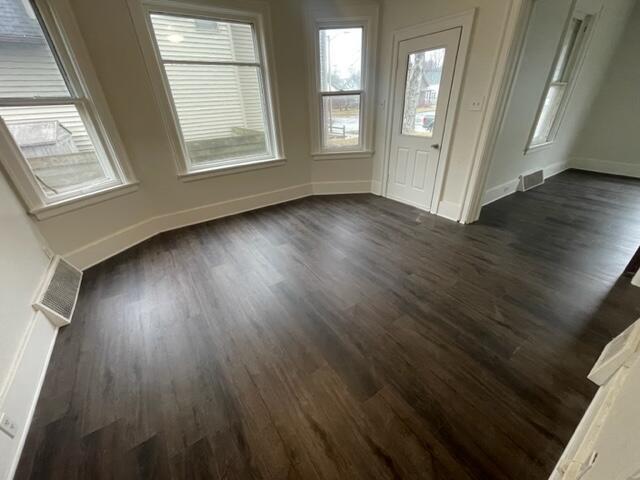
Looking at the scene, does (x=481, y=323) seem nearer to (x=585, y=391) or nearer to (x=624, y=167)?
(x=585, y=391)

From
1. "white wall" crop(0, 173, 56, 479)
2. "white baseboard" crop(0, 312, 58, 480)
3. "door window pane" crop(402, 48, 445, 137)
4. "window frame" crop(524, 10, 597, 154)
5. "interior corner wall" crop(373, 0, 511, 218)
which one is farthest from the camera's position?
"window frame" crop(524, 10, 597, 154)

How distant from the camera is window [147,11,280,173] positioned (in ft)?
9.35

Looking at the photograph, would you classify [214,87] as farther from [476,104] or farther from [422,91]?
[476,104]

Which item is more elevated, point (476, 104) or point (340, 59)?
point (340, 59)

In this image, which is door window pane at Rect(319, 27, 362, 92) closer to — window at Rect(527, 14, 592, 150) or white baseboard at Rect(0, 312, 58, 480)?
window at Rect(527, 14, 592, 150)

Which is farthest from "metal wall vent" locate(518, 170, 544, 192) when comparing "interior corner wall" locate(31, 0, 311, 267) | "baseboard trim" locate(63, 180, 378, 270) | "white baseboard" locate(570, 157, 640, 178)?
"interior corner wall" locate(31, 0, 311, 267)

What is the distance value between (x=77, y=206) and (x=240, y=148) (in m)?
1.90

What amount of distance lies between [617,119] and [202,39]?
698 centimetres

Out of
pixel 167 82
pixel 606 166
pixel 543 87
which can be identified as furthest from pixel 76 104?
pixel 606 166

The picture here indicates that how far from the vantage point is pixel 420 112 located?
3.38 m

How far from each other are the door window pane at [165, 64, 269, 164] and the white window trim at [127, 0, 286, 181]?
0.11 metres

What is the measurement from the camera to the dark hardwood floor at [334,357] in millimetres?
1183

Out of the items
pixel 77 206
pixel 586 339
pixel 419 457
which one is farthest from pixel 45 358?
pixel 586 339

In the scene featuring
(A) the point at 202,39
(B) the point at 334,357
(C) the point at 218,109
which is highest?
(A) the point at 202,39
